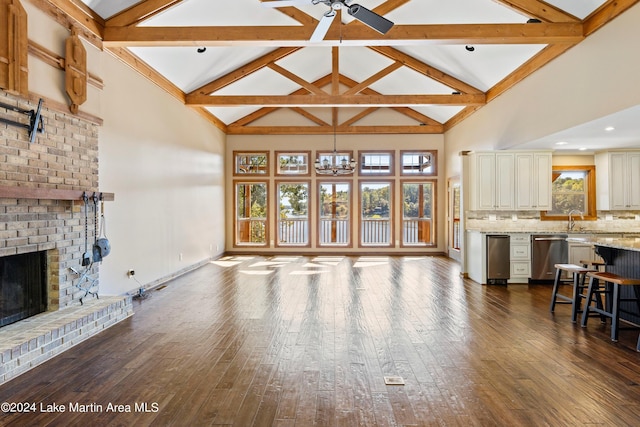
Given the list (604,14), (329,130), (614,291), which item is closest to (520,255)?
(614,291)

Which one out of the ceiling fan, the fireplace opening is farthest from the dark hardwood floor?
the ceiling fan

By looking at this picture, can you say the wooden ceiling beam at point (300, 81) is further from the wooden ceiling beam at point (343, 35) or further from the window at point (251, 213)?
the window at point (251, 213)

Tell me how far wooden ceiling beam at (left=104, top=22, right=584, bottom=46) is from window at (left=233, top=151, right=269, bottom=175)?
5.55m

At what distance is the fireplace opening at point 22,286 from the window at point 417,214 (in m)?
8.42

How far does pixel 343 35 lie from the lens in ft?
16.8

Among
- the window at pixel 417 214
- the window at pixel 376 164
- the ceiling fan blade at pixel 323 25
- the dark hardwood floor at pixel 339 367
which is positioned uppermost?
the ceiling fan blade at pixel 323 25

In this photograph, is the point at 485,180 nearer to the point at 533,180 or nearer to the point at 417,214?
the point at 533,180

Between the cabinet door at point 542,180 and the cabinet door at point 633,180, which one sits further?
the cabinet door at point 542,180

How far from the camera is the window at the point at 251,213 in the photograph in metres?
10.7

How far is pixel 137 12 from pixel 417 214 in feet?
26.5

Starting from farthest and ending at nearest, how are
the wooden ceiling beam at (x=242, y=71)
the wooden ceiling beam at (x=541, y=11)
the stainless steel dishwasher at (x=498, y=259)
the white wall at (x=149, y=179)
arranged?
the wooden ceiling beam at (x=242, y=71) → the stainless steel dishwasher at (x=498, y=259) → the white wall at (x=149, y=179) → the wooden ceiling beam at (x=541, y=11)

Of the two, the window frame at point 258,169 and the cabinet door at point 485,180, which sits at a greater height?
the window frame at point 258,169

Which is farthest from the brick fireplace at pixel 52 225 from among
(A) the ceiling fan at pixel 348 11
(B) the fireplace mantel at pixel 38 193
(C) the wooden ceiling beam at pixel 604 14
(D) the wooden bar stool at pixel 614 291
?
(C) the wooden ceiling beam at pixel 604 14

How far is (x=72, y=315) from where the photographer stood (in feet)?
12.7
